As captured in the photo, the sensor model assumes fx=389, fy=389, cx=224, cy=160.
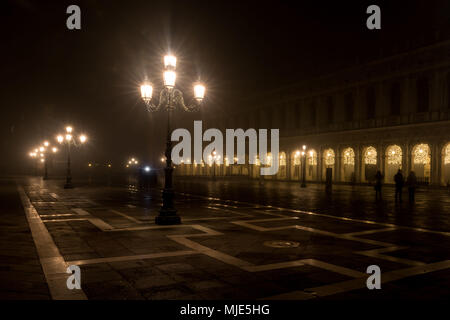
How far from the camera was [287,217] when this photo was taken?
12.9 m

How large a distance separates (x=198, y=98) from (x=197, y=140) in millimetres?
58663

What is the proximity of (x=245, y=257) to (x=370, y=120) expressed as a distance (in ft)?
113

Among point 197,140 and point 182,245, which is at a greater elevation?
point 197,140

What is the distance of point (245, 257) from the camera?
7.09 m

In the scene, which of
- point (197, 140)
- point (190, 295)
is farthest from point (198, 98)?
point (197, 140)

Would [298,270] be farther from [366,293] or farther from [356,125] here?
[356,125]

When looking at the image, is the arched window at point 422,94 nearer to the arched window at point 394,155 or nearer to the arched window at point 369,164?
the arched window at point 394,155

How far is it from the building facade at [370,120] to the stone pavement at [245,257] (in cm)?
2322

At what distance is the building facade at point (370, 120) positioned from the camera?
31828 millimetres

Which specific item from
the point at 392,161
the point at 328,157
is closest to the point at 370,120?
the point at 392,161

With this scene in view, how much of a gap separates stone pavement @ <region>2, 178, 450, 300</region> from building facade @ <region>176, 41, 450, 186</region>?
2322cm
